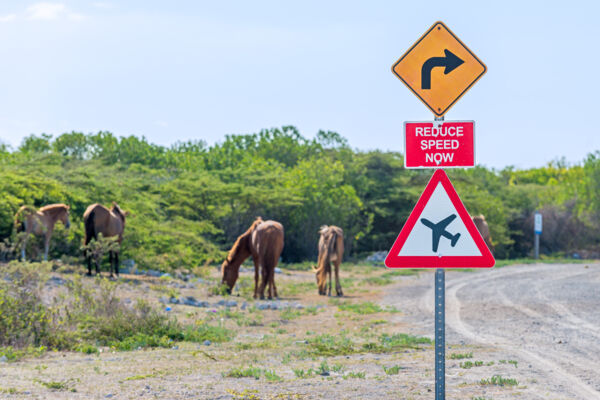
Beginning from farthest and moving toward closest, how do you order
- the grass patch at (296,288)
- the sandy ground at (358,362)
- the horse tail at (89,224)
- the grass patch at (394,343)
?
the grass patch at (296,288) < the horse tail at (89,224) < the grass patch at (394,343) < the sandy ground at (358,362)

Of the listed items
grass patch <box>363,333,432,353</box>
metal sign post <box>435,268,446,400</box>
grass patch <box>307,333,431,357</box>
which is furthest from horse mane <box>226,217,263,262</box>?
metal sign post <box>435,268,446,400</box>

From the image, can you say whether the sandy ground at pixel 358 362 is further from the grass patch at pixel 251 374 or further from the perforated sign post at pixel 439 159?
the perforated sign post at pixel 439 159

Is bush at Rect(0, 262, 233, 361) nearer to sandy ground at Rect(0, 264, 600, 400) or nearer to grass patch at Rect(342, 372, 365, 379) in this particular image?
sandy ground at Rect(0, 264, 600, 400)

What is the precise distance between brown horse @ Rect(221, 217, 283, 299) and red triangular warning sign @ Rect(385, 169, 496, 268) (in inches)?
516

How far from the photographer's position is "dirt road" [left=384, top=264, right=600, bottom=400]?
336 inches

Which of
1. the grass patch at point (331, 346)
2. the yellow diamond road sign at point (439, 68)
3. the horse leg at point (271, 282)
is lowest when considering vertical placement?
the grass patch at point (331, 346)

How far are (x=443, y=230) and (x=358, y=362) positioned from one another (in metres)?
4.41

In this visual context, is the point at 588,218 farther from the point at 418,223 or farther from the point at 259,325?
the point at 418,223

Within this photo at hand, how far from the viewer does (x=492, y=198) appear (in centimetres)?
4322


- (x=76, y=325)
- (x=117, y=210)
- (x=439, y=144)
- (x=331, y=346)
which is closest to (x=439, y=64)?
(x=439, y=144)

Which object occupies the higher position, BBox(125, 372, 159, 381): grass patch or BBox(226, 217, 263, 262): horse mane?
BBox(226, 217, 263, 262): horse mane

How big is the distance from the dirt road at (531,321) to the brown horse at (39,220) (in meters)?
9.03

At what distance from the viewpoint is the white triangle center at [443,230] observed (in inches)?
220

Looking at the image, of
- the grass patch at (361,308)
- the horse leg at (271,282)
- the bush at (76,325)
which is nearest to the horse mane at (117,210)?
the horse leg at (271,282)
